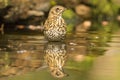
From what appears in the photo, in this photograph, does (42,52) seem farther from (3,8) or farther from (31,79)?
(3,8)

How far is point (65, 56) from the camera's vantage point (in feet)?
28.6

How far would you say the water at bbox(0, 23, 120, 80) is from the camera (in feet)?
23.7

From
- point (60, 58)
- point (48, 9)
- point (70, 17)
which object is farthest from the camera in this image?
point (70, 17)

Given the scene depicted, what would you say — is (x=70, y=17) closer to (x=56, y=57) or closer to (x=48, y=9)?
(x=48, y=9)

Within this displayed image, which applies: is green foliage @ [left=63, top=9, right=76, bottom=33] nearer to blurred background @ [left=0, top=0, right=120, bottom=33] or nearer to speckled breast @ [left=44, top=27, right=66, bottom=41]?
blurred background @ [left=0, top=0, right=120, bottom=33]

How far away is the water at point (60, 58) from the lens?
23.7 ft

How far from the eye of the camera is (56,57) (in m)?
8.59

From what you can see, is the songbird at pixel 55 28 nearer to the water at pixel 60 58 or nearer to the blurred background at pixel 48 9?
the water at pixel 60 58

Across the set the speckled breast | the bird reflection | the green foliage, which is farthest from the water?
the green foliage

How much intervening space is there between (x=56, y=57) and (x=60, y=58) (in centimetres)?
10

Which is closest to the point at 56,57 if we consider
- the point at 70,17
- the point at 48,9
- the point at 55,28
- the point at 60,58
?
the point at 60,58

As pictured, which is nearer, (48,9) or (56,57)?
(56,57)

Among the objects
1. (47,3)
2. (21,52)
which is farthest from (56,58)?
(47,3)

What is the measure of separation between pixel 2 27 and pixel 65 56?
13.6ft
